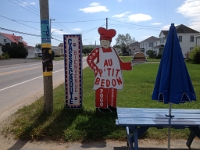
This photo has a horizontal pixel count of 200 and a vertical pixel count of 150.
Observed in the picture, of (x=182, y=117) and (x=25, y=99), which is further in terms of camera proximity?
(x=25, y=99)

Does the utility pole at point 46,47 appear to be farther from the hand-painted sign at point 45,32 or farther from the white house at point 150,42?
the white house at point 150,42

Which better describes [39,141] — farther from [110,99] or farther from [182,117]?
[182,117]

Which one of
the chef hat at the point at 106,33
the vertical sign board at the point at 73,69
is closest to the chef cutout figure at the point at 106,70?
the chef hat at the point at 106,33

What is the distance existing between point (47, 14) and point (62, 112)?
2.52 meters

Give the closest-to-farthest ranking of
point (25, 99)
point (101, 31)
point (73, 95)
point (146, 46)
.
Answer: point (101, 31) → point (73, 95) → point (25, 99) → point (146, 46)

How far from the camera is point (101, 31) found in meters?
5.55

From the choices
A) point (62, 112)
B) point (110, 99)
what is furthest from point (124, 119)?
point (62, 112)

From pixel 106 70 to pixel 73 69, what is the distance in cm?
90

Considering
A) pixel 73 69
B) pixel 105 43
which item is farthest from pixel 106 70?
pixel 73 69

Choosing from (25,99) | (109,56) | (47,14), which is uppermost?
(47,14)

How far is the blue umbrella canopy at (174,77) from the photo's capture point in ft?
10.5

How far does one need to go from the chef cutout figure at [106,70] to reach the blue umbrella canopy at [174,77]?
2438mm

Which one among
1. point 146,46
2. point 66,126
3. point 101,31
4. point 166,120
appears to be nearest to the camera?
point 166,120

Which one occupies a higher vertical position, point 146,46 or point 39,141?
point 146,46
